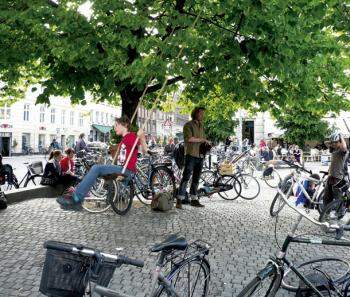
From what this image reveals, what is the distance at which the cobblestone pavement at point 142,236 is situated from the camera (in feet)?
16.6

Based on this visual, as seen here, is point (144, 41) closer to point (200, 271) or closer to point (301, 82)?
point (301, 82)

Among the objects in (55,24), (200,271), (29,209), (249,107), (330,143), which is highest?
(55,24)

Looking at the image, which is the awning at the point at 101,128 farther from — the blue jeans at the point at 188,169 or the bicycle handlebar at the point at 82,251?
the bicycle handlebar at the point at 82,251

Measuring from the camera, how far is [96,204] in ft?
32.5

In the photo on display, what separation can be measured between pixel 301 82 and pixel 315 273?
7.21 meters

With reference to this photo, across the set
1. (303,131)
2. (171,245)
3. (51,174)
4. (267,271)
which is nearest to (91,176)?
→ (171,245)

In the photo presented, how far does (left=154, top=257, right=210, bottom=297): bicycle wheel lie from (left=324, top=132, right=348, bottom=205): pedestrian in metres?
5.75

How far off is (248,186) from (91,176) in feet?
22.2

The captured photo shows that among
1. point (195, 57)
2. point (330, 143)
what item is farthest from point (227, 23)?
point (330, 143)

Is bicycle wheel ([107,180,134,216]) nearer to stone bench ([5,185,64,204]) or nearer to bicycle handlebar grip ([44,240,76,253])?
stone bench ([5,185,64,204])

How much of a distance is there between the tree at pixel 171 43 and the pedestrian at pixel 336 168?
1.36 metres

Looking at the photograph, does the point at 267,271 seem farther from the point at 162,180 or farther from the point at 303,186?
the point at 162,180

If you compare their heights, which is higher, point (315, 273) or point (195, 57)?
point (195, 57)

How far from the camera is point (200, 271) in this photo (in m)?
3.62
